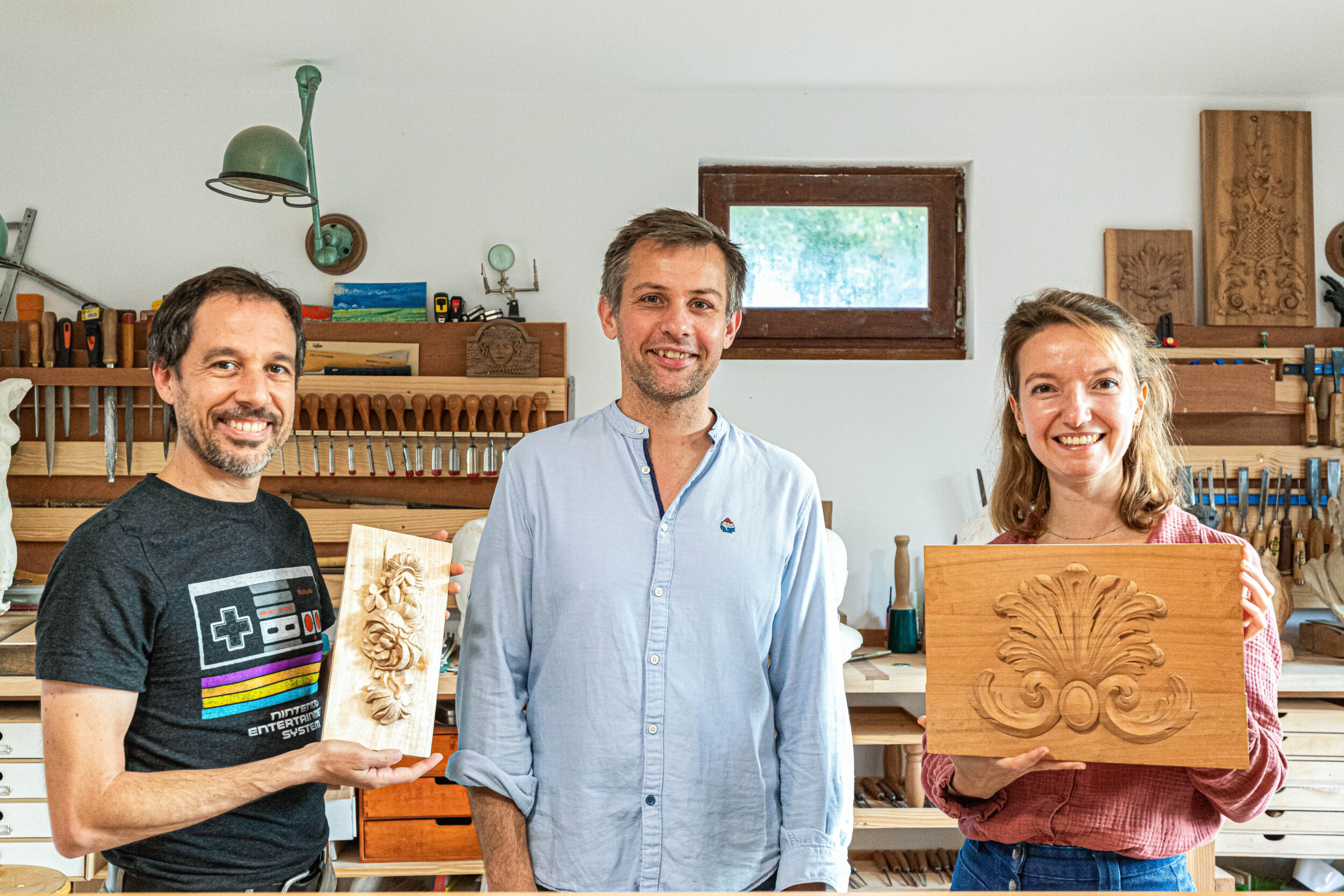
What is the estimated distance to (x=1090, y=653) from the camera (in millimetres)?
1197

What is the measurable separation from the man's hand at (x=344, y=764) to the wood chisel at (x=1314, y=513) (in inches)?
133

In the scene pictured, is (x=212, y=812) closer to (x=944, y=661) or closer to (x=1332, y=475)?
(x=944, y=661)

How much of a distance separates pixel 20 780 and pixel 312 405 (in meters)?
1.42

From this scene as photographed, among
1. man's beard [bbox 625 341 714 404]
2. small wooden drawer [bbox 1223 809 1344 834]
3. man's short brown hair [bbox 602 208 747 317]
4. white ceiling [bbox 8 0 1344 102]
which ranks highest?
white ceiling [bbox 8 0 1344 102]

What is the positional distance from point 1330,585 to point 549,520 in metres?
3.04

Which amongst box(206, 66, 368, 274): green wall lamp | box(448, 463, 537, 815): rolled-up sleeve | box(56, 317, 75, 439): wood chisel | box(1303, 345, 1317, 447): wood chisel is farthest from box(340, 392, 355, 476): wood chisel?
box(1303, 345, 1317, 447): wood chisel

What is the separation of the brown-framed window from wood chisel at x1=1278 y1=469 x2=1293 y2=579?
1275 mm

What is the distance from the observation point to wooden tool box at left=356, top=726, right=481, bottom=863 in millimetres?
2818

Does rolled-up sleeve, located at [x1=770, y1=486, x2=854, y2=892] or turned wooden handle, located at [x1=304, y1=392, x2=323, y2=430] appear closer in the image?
rolled-up sleeve, located at [x1=770, y1=486, x2=854, y2=892]

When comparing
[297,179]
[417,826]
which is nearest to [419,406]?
[297,179]

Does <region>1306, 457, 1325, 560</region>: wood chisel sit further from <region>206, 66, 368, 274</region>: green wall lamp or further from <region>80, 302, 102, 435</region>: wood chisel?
<region>80, 302, 102, 435</region>: wood chisel

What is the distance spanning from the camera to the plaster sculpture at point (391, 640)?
1341 mm

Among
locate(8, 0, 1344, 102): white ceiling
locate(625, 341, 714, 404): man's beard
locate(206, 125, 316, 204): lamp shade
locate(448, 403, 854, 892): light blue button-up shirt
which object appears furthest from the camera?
locate(8, 0, 1344, 102): white ceiling

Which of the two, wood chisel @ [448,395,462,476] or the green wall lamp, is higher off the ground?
the green wall lamp
